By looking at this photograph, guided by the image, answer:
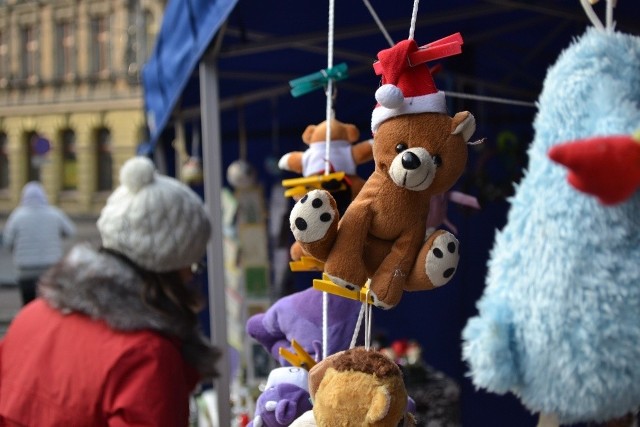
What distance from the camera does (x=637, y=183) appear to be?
2.71 ft

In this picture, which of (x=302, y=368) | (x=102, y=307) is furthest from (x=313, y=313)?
(x=102, y=307)

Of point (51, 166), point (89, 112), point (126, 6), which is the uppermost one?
point (126, 6)

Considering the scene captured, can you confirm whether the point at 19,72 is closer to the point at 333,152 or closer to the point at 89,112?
the point at 89,112

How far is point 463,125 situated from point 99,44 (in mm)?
17953

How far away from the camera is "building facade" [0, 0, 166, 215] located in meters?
16.9

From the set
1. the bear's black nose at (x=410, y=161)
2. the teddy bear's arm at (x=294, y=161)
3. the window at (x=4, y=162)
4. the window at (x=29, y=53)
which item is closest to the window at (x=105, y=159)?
the window at (x=29, y=53)

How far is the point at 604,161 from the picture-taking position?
2.66 feet

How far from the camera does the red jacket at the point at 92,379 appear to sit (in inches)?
59.5

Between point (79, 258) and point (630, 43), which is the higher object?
point (630, 43)

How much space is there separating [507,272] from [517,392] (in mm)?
152

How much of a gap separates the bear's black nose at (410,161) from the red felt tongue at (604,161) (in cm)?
33

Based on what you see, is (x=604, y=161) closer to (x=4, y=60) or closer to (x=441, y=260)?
(x=441, y=260)

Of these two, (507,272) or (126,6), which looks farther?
(126,6)

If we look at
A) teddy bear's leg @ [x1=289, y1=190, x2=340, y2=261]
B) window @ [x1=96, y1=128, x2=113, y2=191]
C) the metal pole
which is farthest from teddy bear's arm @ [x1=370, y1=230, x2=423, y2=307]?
window @ [x1=96, y1=128, x2=113, y2=191]
